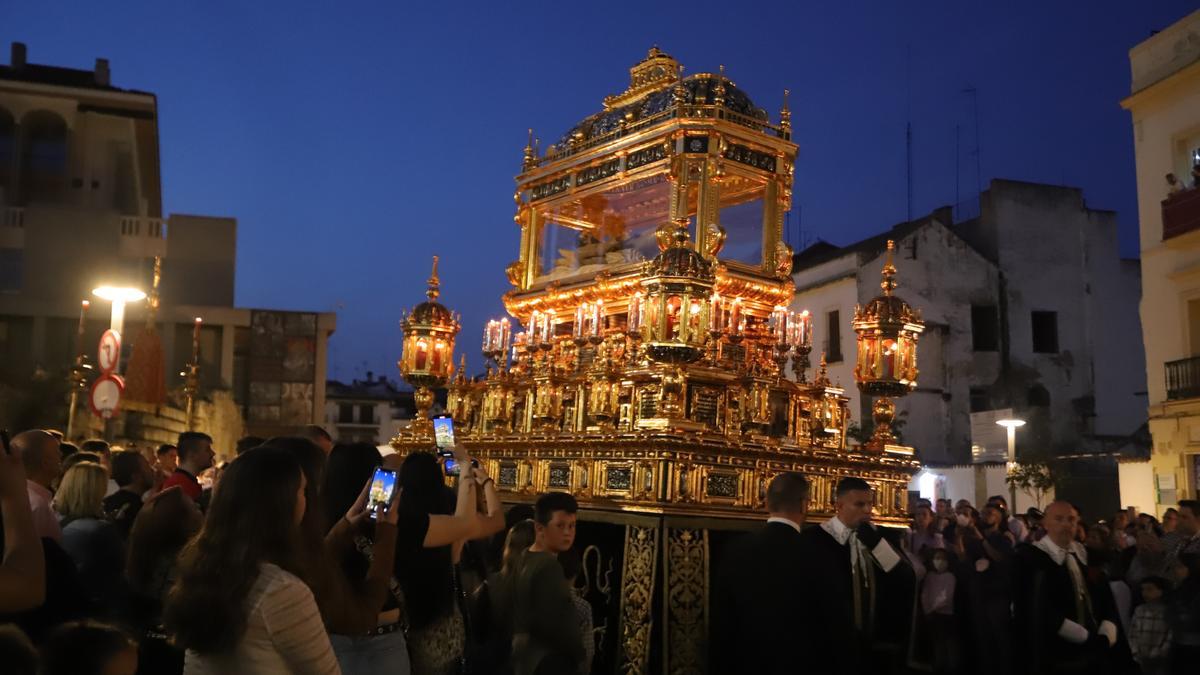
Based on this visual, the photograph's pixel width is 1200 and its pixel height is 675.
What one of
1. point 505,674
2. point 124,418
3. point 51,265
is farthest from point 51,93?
point 505,674

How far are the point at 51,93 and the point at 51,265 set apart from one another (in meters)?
5.91

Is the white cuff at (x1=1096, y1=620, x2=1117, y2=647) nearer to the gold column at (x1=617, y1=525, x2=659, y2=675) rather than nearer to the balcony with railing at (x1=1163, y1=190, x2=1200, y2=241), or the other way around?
the gold column at (x1=617, y1=525, x2=659, y2=675)

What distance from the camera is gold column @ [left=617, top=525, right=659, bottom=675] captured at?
7359 millimetres

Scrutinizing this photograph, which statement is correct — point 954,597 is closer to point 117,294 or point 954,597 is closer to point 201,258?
point 117,294

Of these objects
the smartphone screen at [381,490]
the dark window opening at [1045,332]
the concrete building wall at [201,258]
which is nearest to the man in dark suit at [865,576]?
the smartphone screen at [381,490]

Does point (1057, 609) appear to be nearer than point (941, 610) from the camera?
Yes

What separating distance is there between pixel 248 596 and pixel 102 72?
40.0 metres

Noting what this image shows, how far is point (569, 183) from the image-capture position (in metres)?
10.7

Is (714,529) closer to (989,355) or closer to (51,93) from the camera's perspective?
(989,355)

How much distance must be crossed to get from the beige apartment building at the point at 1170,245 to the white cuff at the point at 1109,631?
566 inches

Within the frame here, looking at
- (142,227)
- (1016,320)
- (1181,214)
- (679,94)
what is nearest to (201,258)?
(142,227)

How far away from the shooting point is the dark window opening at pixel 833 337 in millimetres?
30484

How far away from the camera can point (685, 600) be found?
293 inches

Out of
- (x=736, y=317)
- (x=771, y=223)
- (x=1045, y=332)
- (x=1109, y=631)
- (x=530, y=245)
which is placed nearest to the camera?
(x=1109, y=631)
